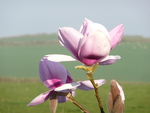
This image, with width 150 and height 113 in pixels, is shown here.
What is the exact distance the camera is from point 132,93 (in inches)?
247

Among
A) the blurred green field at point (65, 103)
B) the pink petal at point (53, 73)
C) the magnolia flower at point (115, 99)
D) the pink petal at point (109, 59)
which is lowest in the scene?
the blurred green field at point (65, 103)

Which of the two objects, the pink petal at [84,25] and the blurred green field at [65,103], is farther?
the blurred green field at [65,103]

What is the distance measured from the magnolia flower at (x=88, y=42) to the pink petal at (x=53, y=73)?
65 mm

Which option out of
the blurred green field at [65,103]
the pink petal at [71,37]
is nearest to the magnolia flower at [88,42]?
the pink petal at [71,37]

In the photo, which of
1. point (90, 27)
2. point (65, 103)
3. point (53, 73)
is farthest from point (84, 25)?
point (65, 103)

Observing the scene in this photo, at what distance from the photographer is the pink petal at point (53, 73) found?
2.32 feet

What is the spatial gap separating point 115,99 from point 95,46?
0.14 meters

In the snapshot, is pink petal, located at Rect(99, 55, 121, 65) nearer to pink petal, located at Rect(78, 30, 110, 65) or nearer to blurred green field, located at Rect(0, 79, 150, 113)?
pink petal, located at Rect(78, 30, 110, 65)

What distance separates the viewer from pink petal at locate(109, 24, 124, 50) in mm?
685

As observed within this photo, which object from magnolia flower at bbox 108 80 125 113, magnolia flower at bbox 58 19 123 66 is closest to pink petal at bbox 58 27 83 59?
magnolia flower at bbox 58 19 123 66

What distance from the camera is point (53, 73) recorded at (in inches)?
27.9

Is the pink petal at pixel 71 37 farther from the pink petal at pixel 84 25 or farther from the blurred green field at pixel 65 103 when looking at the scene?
the blurred green field at pixel 65 103

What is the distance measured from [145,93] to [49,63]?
19.3 ft

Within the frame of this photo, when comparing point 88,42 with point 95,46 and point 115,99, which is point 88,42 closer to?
Answer: point 95,46
